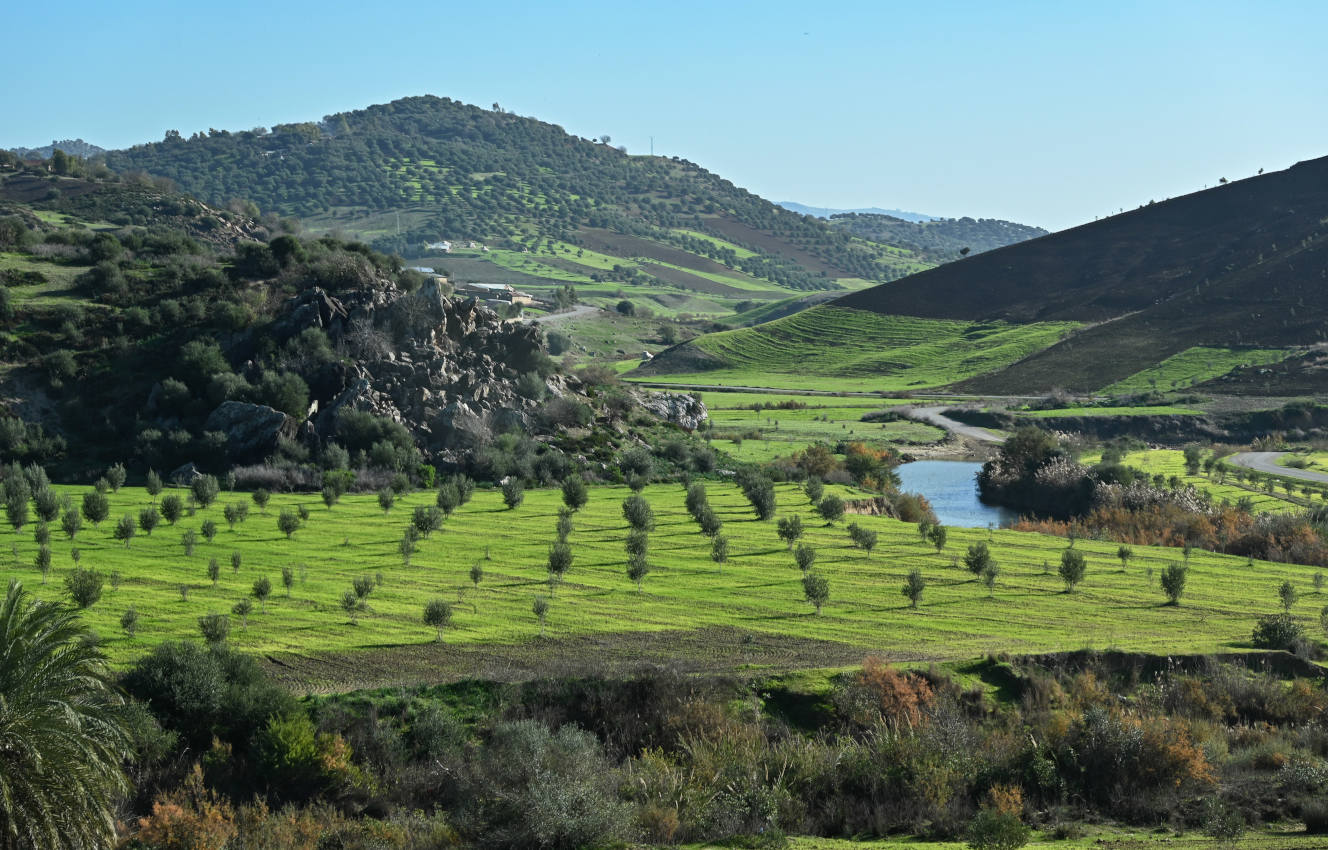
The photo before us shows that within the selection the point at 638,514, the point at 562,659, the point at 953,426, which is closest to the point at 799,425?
the point at 953,426

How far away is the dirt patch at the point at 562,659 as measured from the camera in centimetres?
2788

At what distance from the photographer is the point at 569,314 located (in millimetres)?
178375

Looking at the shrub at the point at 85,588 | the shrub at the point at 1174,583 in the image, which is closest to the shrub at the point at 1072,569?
the shrub at the point at 1174,583

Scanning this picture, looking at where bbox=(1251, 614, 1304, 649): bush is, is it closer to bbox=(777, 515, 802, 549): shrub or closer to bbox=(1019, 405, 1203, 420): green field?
bbox=(777, 515, 802, 549): shrub

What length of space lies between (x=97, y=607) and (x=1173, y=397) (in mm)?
99297

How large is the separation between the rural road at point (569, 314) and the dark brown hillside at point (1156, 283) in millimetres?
38887

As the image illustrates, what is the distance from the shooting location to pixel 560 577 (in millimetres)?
38375

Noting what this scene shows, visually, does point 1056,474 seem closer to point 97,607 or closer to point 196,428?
point 196,428

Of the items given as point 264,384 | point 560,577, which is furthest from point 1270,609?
point 264,384

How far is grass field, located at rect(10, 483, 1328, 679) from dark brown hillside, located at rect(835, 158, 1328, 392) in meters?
84.9

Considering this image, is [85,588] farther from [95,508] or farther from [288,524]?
[288,524]

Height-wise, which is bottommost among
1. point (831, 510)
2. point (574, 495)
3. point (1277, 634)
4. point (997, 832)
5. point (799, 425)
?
point (997, 832)

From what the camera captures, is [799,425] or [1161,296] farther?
[1161,296]

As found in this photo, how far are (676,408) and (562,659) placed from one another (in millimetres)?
61349
